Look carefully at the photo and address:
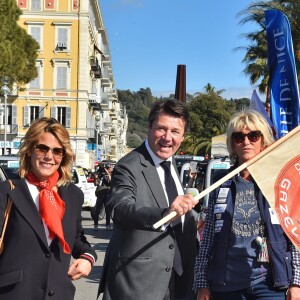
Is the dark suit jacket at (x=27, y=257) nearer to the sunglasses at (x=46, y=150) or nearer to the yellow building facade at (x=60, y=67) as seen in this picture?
the sunglasses at (x=46, y=150)

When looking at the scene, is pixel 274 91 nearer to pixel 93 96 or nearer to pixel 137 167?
pixel 137 167

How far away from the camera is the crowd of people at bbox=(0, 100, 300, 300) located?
11.0 feet

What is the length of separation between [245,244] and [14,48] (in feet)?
Answer: 90.8

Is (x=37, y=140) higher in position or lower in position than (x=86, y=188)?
higher

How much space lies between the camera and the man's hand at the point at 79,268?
3.55 meters

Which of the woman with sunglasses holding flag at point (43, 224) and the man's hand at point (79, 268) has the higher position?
the woman with sunglasses holding flag at point (43, 224)

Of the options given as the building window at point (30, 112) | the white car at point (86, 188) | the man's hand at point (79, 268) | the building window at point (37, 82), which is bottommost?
the white car at point (86, 188)

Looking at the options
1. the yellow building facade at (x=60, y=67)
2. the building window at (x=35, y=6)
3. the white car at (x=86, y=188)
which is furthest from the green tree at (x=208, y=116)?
the white car at (x=86, y=188)

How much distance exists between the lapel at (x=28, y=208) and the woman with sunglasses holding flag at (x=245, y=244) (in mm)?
1021

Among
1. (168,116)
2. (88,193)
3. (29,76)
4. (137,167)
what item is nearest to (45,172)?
(137,167)

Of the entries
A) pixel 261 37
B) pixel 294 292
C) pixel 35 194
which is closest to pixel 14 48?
pixel 261 37

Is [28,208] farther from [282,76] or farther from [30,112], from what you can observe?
[30,112]

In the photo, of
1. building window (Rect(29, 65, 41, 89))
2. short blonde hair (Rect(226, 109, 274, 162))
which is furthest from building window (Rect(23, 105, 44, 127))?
short blonde hair (Rect(226, 109, 274, 162))

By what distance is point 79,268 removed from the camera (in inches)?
140
